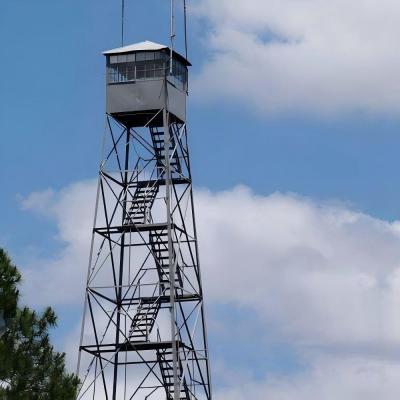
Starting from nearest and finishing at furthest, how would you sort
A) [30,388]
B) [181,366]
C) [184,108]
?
[30,388]
[181,366]
[184,108]

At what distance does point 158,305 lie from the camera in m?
64.3

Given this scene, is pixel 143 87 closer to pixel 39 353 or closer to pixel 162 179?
pixel 162 179

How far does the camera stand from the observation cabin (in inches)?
Result: 2562

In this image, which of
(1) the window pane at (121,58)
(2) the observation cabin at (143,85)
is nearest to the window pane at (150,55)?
(2) the observation cabin at (143,85)

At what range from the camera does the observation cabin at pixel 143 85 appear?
213 feet

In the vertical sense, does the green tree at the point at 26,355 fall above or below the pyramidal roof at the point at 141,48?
below

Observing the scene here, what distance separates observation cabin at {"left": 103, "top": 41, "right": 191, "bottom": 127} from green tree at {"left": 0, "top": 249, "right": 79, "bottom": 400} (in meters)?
16.1

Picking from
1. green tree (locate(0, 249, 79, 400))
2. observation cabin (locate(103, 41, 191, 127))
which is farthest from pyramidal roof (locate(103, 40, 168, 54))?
green tree (locate(0, 249, 79, 400))

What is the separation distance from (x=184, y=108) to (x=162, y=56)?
8.10ft

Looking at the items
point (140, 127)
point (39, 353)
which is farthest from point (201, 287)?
point (39, 353)

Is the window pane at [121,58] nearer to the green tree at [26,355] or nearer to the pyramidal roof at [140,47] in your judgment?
the pyramidal roof at [140,47]

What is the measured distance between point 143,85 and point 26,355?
60.3 feet

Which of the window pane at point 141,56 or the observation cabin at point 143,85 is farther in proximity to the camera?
the window pane at point 141,56

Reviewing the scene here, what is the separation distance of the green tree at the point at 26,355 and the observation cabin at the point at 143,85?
52.8ft
